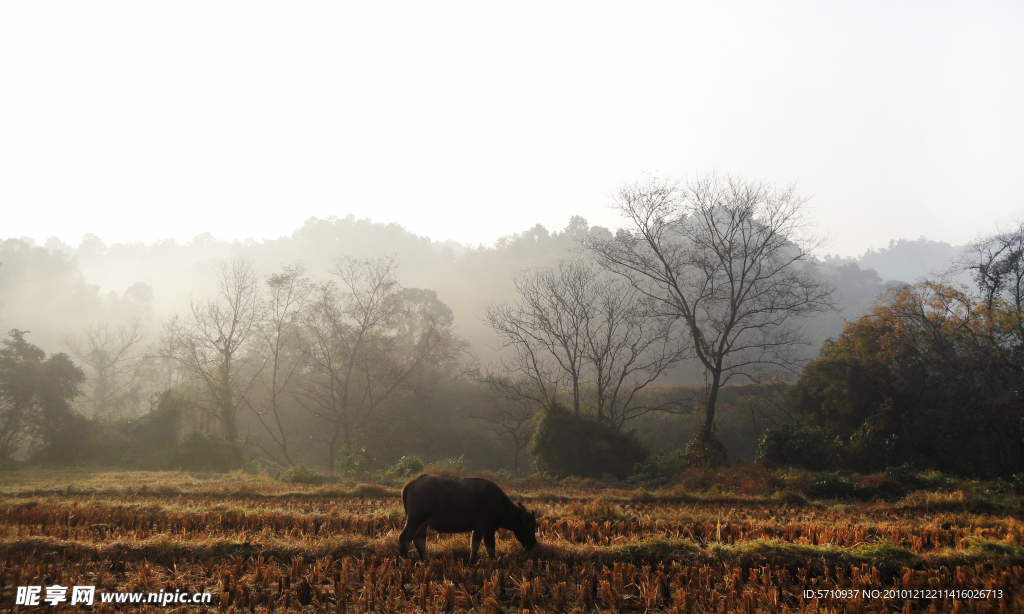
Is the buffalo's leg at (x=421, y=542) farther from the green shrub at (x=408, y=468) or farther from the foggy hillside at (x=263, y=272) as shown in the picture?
the foggy hillside at (x=263, y=272)

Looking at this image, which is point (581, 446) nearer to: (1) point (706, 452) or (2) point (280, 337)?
(1) point (706, 452)

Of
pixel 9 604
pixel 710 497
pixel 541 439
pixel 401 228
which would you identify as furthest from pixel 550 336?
pixel 401 228

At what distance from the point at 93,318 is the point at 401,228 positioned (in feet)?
189

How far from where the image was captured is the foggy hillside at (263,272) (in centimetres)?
5543

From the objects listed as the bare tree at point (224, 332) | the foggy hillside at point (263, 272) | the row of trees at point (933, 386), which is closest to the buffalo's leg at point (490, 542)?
the row of trees at point (933, 386)

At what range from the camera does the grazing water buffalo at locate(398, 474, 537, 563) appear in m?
6.60

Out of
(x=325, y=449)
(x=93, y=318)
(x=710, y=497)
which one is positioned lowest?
(x=325, y=449)

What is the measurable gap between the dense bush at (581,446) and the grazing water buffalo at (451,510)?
1421 centimetres

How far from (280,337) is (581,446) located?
21944 mm

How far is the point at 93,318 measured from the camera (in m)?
57.6

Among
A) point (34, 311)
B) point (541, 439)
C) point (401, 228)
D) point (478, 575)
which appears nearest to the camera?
point (478, 575)

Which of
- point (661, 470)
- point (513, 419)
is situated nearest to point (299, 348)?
point (513, 419)

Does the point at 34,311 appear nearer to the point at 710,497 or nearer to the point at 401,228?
the point at 401,228

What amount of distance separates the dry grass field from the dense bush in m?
10.3
